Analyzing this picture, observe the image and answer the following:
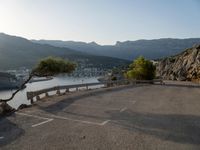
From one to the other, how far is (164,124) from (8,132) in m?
5.84

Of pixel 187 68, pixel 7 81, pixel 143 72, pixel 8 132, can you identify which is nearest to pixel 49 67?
pixel 8 132

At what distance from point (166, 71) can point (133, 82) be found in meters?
67.8

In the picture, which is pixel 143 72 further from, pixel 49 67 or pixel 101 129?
pixel 101 129

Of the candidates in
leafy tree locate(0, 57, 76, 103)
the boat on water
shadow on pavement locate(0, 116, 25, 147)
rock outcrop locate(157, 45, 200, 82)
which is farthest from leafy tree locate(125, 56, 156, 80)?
the boat on water

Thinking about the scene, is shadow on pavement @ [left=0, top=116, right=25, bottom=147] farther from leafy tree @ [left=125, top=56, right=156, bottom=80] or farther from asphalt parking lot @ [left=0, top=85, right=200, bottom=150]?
leafy tree @ [left=125, top=56, right=156, bottom=80]

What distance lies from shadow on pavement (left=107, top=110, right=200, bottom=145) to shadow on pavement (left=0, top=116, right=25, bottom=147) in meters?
3.79

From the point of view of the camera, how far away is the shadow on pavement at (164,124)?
370 inches

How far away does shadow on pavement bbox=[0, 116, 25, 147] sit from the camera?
9133 mm

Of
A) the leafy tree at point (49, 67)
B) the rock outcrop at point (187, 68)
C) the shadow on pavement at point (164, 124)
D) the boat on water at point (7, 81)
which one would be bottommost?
the boat on water at point (7, 81)

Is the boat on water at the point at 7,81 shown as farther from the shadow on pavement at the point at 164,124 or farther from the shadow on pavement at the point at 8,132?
the shadow on pavement at the point at 164,124

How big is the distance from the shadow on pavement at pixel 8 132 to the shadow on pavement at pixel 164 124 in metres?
3.79

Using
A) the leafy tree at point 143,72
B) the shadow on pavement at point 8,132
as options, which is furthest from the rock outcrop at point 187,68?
the shadow on pavement at point 8,132

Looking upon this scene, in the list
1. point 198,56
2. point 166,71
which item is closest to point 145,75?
point 198,56

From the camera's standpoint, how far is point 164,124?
1138 cm
